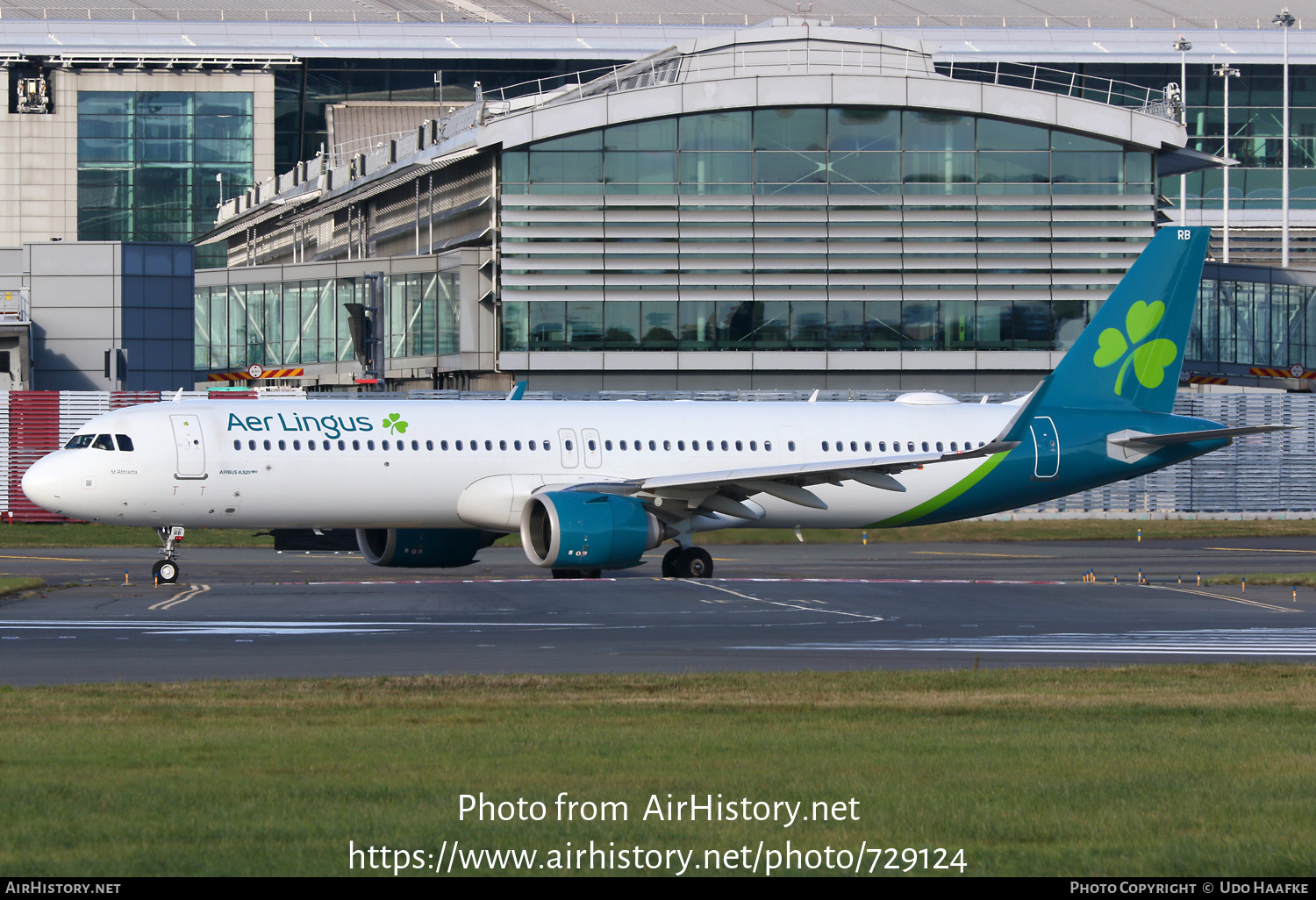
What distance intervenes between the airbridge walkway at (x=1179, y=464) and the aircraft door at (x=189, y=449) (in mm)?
20130

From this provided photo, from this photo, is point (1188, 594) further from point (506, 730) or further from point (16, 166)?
point (16, 166)

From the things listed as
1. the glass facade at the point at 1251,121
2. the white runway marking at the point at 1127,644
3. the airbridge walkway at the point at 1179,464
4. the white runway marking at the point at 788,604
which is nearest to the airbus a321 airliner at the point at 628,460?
the white runway marking at the point at 788,604

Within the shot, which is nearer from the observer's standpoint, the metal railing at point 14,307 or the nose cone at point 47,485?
the nose cone at point 47,485

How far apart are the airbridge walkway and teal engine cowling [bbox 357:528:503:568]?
1722 centimetres

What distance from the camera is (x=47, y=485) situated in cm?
2842

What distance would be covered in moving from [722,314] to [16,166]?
Result: 179 feet

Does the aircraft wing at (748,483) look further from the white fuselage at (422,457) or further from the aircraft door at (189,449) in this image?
the aircraft door at (189,449)

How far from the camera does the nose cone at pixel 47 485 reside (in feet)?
93.2

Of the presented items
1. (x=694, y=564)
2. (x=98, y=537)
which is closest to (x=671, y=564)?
(x=694, y=564)

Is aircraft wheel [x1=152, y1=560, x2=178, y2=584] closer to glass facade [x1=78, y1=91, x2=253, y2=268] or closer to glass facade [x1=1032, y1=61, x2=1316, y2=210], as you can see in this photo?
glass facade [x1=78, y1=91, x2=253, y2=268]

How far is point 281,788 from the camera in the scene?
31.1 ft

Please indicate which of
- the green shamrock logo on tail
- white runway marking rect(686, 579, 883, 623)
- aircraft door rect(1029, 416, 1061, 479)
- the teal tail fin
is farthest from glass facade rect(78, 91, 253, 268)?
white runway marking rect(686, 579, 883, 623)

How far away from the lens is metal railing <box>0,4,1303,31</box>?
340 feet
